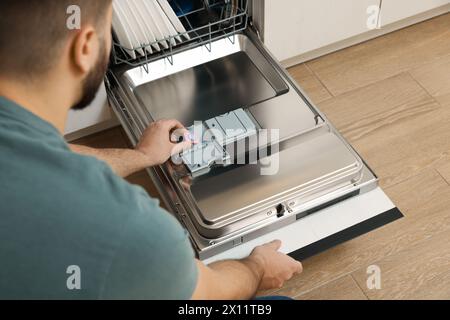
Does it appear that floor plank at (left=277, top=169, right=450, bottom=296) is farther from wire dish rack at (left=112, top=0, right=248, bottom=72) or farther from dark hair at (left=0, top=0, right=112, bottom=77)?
dark hair at (left=0, top=0, right=112, bottom=77)

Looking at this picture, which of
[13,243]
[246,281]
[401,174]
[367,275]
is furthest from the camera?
[401,174]

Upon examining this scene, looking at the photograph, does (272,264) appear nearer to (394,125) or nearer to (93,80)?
(93,80)

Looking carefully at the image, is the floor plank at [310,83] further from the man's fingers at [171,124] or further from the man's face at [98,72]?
the man's face at [98,72]

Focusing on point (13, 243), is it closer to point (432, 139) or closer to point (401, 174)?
point (401, 174)

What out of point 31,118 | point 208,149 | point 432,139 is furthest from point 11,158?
point 432,139

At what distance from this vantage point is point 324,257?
1.42m

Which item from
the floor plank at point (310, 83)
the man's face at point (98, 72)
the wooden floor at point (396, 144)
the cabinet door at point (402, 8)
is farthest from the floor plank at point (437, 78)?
the man's face at point (98, 72)

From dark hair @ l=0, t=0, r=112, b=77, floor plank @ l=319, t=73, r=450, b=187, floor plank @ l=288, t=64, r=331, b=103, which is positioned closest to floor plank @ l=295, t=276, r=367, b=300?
floor plank @ l=319, t=73, r=450, b=187

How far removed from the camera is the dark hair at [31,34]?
A: 78 centimetres

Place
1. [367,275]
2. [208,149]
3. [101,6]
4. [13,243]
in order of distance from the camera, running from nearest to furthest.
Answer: [13,243]
[101,6]
[208,149]
[367,275]

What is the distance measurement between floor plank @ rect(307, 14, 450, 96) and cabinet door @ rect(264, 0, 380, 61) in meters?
0.10

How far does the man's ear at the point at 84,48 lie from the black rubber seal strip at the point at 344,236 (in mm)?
560

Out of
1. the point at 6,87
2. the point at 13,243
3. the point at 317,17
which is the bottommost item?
the point at 317,17
